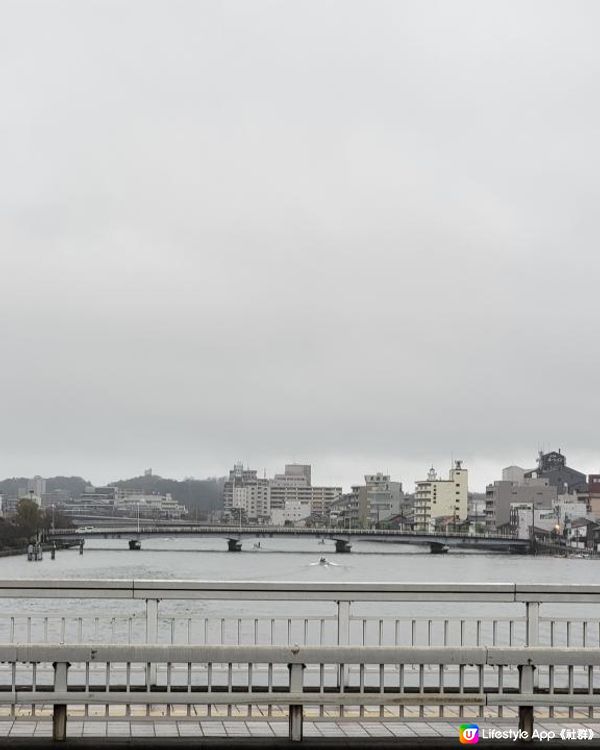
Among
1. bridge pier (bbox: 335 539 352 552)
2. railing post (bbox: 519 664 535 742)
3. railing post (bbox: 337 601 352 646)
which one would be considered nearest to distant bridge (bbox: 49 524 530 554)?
bridge pier (bbox: 335 539 352 552)

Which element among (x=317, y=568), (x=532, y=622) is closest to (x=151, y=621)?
(x=532, y=622)

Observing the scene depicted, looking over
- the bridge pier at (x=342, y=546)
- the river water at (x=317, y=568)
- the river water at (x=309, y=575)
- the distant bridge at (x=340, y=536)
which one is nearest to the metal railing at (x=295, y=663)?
the river water at (x=309, y=575)

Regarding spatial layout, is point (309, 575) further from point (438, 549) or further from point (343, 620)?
point (343, 620)

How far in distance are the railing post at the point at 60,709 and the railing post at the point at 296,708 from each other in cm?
193

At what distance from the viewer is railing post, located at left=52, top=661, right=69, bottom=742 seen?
9.55m

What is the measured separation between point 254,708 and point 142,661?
2.20 metres

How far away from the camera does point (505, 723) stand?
33.1 feet

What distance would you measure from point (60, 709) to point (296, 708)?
2.03 m

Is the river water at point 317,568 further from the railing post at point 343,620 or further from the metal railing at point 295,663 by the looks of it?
the railing post at point 343,620

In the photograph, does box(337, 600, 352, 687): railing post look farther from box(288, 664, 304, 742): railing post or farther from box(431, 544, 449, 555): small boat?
box(431, 544, 449, 555): small boat

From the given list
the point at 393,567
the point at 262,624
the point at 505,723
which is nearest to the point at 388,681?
the point at 505,723

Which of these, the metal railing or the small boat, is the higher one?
the metal railing

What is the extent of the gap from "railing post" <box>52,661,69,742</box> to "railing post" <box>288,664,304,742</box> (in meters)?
1.93

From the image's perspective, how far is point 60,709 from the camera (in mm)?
9617
